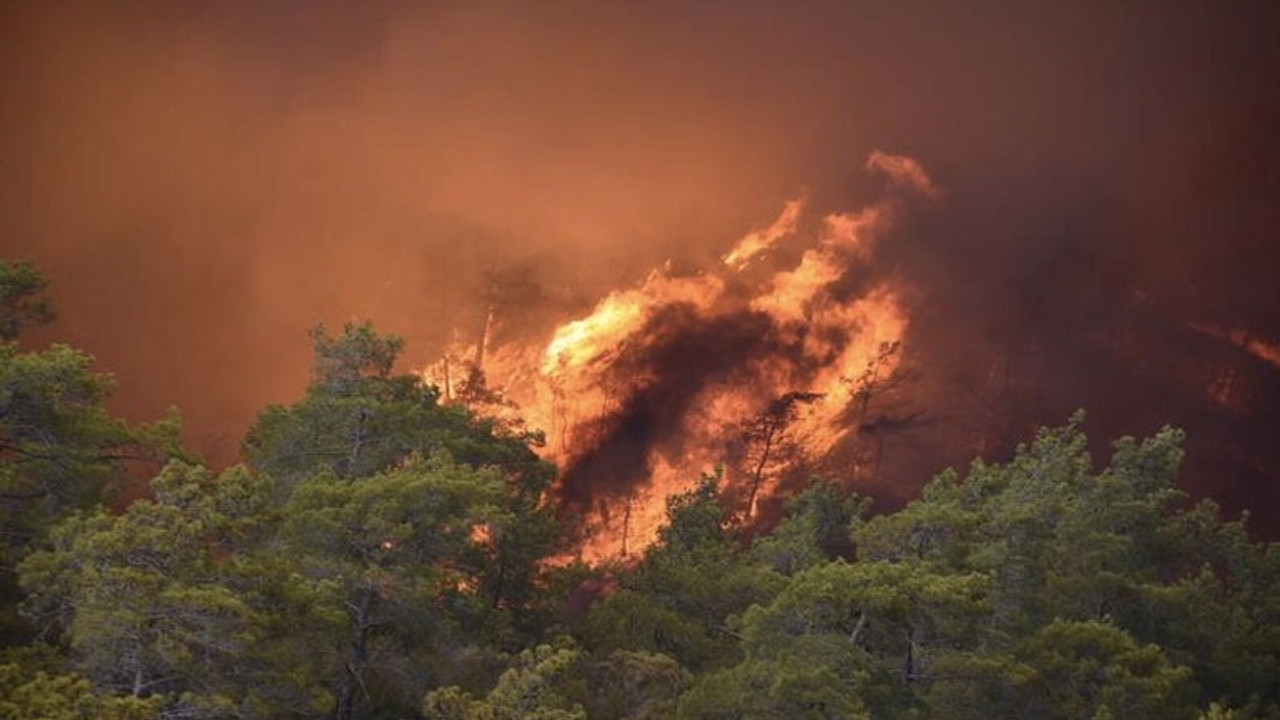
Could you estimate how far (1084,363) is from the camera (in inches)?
1629

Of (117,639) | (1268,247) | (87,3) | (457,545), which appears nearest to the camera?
(117,639)

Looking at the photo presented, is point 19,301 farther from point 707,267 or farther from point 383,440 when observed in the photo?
point 707,267

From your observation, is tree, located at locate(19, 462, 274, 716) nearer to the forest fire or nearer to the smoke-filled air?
the smoke-filled air

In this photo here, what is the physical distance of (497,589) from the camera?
69.6ft

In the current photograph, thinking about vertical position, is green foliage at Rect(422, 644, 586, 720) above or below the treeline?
below

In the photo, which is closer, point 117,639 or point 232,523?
point 117,639

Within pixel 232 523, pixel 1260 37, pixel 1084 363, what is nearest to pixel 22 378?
pixel 232 523

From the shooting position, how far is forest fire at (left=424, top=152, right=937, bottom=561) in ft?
123

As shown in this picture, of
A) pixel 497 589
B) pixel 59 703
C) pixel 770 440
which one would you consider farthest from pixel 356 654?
pixel 770 440

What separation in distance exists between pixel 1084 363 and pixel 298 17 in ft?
108

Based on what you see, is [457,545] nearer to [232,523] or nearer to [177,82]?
[232,523]

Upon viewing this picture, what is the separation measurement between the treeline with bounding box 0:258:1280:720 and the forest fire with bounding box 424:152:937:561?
1215cm

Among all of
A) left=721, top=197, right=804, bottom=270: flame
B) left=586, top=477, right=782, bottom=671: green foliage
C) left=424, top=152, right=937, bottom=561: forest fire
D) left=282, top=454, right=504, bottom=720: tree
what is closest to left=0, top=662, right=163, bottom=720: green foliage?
left=282, top=454, right=504, bottom=720: tree

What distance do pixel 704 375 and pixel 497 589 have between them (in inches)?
756
